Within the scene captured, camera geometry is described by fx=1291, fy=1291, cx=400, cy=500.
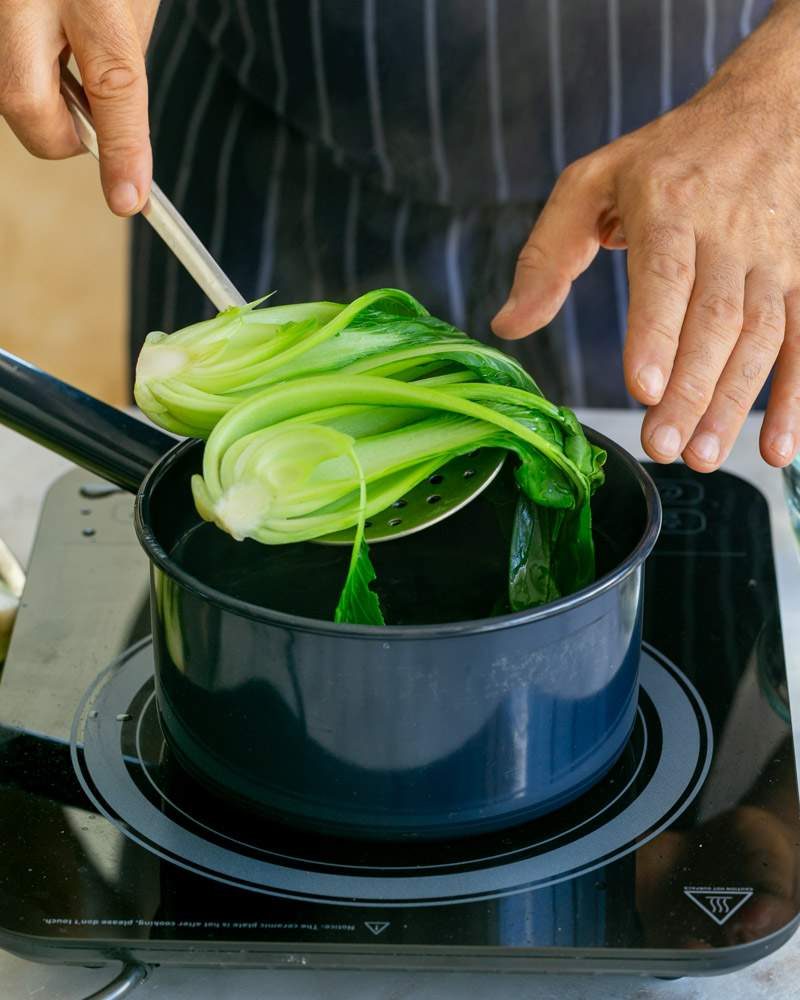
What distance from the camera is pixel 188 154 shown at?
4.63 ft

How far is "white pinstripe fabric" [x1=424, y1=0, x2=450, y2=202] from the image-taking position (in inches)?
49.1

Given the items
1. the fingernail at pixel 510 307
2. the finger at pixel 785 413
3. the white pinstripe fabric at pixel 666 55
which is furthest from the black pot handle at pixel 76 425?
the white pinstripe fabric at pixel 666 55

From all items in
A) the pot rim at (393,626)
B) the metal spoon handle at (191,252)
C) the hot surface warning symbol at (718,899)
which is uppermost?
A: the metal spoon handle at (191,252)

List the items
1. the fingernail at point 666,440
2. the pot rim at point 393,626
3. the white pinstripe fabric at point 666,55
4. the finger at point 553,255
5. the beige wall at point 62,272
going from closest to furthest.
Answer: the pot rim at point 393,626
the fingernail at point 666,440
the finger at point 553,255
the white pinstripe fabric at point 666,55
the beige wall at point 62,272

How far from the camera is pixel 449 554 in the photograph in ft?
2.71

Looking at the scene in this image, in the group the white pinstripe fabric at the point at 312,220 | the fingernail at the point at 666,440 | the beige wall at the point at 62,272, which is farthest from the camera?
the beige wall at the point at 62,272

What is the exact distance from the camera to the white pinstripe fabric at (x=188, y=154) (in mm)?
1384

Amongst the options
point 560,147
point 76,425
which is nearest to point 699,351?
point 76,425

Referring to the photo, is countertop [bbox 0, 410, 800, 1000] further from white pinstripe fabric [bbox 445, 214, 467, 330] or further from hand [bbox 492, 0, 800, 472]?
white pinstripe fabric [bbox 445, 214, 467, 330]

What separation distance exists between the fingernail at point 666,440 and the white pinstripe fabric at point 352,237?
2.29ft

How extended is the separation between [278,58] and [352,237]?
0.20m

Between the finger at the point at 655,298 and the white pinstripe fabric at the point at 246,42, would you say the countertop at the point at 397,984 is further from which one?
the white pinstripe fabric at the point at 246,42

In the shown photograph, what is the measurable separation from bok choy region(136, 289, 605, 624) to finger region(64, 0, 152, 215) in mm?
127

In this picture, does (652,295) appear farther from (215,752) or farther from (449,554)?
(215,752)
